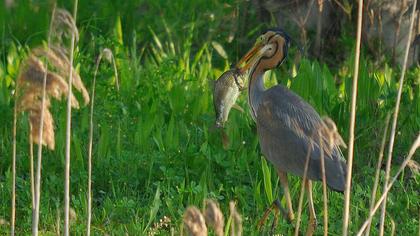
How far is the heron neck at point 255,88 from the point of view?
5.57 meters

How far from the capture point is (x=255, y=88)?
5609mm

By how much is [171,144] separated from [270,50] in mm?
789

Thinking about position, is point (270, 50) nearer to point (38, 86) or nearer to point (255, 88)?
point (255, 88)

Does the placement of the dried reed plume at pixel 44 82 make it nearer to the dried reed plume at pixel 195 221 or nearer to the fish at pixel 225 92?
the dried reed plume at pixel 195 221

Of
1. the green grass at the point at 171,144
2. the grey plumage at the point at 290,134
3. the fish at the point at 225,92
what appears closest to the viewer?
the grey plumage at the point at 290,134

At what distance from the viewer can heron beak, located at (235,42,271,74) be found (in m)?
5.62

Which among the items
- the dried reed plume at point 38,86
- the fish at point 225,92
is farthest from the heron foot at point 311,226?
the dried reed plume at point 38,86

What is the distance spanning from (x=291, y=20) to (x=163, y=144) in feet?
7.60

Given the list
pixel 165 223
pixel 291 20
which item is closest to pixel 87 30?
pixel 291 20

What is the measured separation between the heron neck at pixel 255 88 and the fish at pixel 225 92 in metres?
0.17

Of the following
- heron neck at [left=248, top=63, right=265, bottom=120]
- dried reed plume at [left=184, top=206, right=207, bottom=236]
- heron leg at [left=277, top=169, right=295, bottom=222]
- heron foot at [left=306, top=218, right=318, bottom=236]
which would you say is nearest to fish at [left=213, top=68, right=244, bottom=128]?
heron neck at [left=248, top=63, right=265, bottom=120]

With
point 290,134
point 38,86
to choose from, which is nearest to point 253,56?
point 290,134

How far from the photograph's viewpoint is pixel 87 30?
8.23 metres

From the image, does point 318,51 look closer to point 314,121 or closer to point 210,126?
point 210,126
